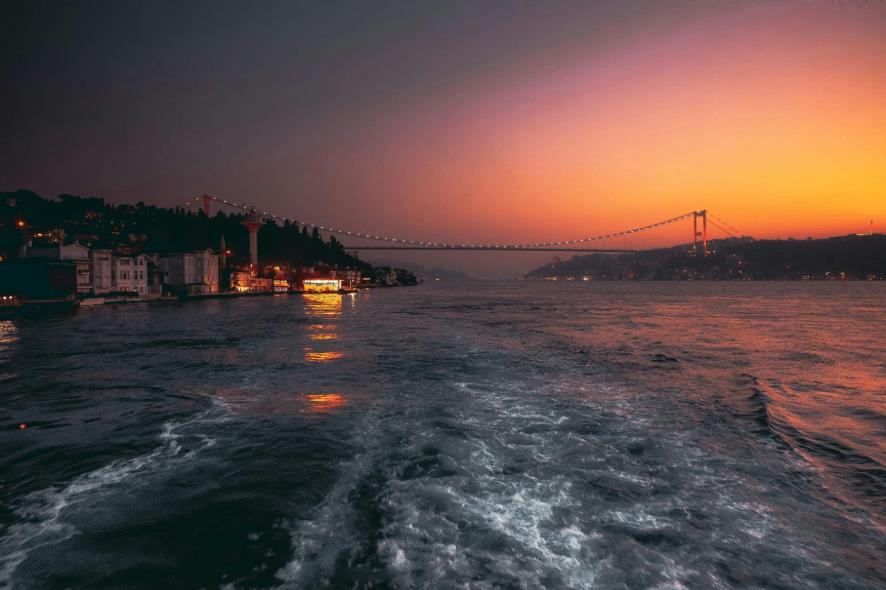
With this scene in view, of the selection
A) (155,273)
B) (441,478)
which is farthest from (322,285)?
(441,478)

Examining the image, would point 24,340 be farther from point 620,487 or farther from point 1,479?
point 620,487

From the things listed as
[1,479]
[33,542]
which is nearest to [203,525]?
[33,542]

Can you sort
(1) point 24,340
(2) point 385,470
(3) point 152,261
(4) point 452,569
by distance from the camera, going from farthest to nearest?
(3) point 152,261, (1) point 24,340, (2) point 385,470, (4) point 452,569

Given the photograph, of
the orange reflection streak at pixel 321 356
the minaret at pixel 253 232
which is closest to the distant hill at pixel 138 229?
the minaret at pixel 253 232

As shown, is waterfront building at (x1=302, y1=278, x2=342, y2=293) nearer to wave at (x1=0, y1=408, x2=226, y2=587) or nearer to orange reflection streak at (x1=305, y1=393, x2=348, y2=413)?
orange reflection streak at (x1=305, y1=393, x2=348, y2=413)

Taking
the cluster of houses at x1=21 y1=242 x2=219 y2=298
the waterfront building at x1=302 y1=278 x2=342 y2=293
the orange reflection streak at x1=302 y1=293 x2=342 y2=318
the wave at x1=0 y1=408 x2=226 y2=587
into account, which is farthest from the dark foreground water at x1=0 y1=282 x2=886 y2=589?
the waterfront building at x1=302 y1=278 x2=342 y2=293
